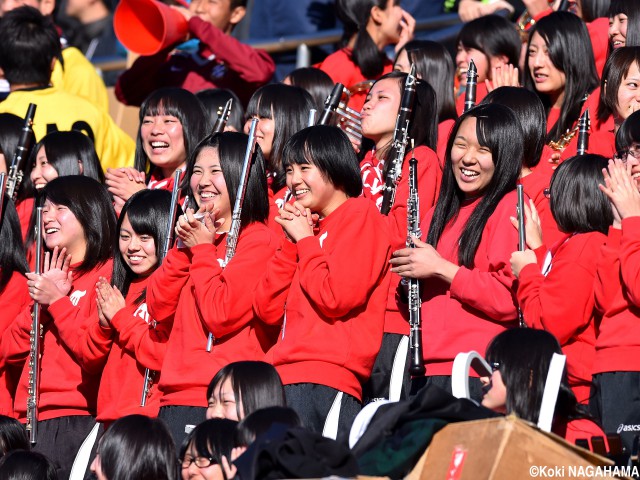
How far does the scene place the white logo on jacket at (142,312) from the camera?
281 inches

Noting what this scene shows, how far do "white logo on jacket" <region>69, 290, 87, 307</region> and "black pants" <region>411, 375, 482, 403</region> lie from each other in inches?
88.0

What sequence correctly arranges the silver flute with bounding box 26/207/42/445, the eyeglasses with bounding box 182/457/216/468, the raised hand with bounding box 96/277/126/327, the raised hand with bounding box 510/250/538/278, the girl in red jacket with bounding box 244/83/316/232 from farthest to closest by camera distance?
the girl in red jacket with bounding box 244/83/316/232, the silver flute with bounding box 26/207/42/445, the raised hand with bounding box 96/277/126/327, the raised hand with bounding box 510/250/538/278, the eyeglasses with bounding box 182/457/216/468

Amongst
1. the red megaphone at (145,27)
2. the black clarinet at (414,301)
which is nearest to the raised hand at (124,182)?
the red megaphone at (145,27)

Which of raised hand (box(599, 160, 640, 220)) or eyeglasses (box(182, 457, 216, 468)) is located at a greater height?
raised hand (box(599, 160, 640, 220))

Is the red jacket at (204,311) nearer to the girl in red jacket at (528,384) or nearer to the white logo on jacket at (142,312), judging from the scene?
the white logo on jacket at (142,312)

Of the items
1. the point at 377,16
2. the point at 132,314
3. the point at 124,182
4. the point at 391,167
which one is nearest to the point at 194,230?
the point at 132,314

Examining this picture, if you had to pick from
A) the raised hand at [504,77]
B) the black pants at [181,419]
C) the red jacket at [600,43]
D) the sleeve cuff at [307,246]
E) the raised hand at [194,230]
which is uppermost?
the red jacket at [600,43]

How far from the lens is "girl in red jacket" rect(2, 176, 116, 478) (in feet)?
24.1

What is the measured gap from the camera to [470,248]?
21.0ft

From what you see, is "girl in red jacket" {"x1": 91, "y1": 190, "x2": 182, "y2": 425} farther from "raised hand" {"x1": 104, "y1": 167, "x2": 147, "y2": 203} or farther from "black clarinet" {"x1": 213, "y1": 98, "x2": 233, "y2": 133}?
"black clarinet" {"x1": 213, "y1": 98, "x2": 233, "y2": 133}

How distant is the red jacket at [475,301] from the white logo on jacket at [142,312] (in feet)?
5.19

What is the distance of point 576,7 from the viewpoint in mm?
9461

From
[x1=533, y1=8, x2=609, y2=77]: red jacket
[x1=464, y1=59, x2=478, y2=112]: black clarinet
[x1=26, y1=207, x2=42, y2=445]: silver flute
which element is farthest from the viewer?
[x1=533, y1=8, x2=609, y2=77]: red jacket

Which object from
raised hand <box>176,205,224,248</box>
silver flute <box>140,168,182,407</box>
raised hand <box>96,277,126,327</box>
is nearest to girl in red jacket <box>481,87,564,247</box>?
raised hand <box>176,205,224,248</box>
